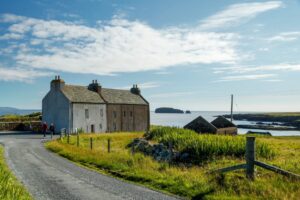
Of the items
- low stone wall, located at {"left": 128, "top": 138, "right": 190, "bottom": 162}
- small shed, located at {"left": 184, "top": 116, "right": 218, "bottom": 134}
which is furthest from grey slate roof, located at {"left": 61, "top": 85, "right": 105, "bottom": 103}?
low stone wall, located at {"left": 128, "top": 138, "right": 190, "bottom": 162}

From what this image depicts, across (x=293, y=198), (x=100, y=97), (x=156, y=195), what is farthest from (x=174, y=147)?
(x=100, y=97)

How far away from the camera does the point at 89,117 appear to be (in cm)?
5316

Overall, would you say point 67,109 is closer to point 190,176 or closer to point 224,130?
point 224,130

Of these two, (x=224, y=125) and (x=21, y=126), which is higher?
(x=224, y=125)

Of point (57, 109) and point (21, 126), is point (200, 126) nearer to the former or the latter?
point (57, 109)

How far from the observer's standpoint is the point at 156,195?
1100cm

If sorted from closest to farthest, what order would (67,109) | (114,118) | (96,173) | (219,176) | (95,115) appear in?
(219,176) < (96,173) < (67,109) < (95,115) < (114,118)

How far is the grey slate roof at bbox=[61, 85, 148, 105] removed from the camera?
52059 mm

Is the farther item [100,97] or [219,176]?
[100,97]

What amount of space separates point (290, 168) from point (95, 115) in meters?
44.1

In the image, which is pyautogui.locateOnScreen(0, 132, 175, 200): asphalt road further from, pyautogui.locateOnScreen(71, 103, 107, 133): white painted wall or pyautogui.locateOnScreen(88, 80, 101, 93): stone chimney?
pyautogui.locateOnScreen(88, 80, 101, 93): stone chimney

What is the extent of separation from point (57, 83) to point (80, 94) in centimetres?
422

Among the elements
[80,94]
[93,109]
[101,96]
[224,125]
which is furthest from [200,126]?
[101,96]

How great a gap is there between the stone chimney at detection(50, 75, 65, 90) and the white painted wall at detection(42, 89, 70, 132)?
0.48 meters
